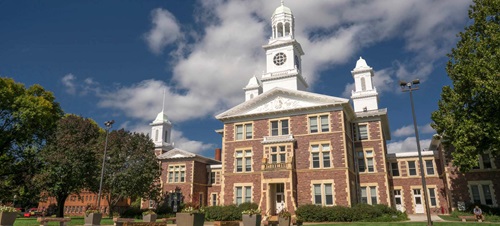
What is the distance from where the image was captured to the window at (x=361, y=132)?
40894 mm

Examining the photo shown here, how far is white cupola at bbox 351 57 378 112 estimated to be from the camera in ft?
164

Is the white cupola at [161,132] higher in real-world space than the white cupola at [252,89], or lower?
lower

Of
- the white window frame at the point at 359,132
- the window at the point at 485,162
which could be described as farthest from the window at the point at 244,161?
the window at the point at 485,162

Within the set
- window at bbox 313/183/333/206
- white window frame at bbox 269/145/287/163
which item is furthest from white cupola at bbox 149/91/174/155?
window at bbox 313/183/333/206

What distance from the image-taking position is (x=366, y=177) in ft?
127

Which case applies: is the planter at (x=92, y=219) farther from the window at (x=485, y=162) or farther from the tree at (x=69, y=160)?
the window at (x=485, y=162)

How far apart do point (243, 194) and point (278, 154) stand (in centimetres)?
583

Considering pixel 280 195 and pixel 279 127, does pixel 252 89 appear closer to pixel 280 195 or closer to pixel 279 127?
pixel 279 127

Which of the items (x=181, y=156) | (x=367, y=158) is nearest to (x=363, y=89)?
(x=367, y=158)

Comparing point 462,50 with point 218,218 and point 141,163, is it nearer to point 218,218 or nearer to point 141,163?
point 218,218

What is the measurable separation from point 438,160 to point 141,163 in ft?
117

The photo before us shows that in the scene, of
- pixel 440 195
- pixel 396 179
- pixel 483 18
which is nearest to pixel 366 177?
pixel 396 179

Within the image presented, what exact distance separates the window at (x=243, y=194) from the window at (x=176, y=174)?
42.5ft

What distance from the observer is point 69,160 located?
35812 millimetres
